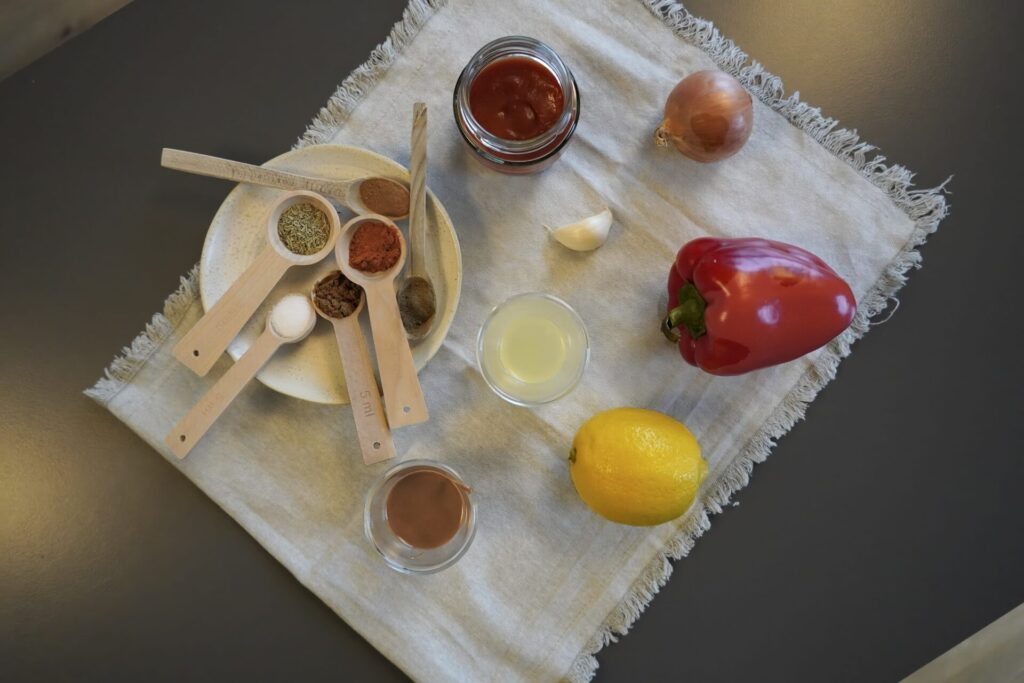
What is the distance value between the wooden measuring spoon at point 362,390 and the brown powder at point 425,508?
2.6 inches

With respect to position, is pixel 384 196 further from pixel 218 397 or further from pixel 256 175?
pixel 218 397

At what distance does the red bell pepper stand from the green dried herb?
57cm

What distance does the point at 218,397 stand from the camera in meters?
1.11

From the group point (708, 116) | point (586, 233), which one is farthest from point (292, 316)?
point (708, 116)

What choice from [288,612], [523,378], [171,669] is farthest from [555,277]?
[171,669]

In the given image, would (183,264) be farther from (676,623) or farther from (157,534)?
(676,623)

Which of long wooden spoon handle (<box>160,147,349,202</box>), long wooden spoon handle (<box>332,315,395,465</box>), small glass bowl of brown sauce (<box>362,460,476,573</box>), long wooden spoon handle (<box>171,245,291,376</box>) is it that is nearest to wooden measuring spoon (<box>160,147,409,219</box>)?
long wooden spoon handle (<box>160,147,349,202</box>)

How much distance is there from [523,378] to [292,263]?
0.41 metres

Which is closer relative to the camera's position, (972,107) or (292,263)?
(292,263)

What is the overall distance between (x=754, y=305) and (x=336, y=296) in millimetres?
641

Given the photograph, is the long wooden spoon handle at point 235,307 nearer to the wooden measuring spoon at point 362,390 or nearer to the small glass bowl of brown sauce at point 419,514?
the wooden measuring spoon at point 362,390

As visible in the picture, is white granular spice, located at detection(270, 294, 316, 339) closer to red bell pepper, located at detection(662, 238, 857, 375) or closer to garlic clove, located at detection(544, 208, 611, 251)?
garlic clove, located at detection(544, 208, 611, 251)

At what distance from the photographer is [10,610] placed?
1194mm

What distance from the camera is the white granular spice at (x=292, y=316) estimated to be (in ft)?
3.61
